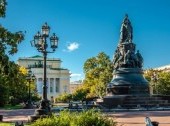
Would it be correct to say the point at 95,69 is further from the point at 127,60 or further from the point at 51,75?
the point at 51,75

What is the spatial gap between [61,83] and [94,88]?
76399mm

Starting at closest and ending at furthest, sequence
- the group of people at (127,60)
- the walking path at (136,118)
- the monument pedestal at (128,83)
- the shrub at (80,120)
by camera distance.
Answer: the shrub at (80,120), the walking path at (136,118), the monument pedestal at (128,83), the group of people at (127,60)

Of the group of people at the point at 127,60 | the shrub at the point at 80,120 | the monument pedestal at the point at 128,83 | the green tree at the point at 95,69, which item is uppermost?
the green tree at the point at 95,69

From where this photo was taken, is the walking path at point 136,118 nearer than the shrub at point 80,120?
No

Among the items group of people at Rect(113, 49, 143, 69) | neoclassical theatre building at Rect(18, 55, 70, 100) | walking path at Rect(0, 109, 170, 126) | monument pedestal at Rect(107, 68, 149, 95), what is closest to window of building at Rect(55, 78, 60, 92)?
neoclassical theatre building at Rect(18, 55, 70, 100)

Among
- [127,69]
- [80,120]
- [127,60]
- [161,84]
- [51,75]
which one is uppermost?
[51,75]

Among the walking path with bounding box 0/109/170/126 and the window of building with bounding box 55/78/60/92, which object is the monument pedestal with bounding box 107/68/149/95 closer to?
the walking path with bounding box 0/109/170/126

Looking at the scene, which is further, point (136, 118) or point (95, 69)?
point (95, 69)

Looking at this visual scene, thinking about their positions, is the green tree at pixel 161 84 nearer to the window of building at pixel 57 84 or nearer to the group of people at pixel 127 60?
the group of people at pixel 127 60

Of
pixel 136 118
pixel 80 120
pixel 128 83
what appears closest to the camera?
pixel 80 120

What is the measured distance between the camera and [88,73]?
105 m

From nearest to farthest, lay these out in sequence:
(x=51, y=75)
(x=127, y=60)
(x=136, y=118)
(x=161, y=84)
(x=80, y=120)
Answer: (x=80, y=120) < (x=136, y=118) < (x=127, y=60) < (x=161, y=84) < (x=51, y=75)

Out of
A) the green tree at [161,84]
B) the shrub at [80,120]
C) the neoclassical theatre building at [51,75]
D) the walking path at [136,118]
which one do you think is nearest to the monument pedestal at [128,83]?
the walking path at [136,118]

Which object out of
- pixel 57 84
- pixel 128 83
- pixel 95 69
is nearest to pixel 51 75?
pixel 57 84
